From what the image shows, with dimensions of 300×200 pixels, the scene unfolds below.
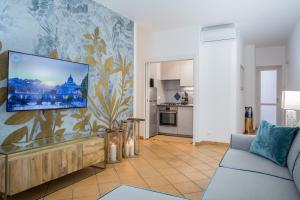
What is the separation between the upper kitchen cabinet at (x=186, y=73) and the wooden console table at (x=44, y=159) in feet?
12.3

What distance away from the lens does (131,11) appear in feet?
13.3

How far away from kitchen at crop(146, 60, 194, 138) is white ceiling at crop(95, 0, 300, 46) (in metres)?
1.40

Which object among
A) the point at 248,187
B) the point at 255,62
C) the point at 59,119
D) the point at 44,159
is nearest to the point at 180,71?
the point at 255,62

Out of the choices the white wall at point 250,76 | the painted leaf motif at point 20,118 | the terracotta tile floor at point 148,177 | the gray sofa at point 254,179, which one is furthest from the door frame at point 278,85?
the painted leaf motif at point 20,118

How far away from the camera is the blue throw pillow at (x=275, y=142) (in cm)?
213

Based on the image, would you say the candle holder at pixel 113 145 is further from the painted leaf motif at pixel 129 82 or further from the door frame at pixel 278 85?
the door frame at pixel 278 85

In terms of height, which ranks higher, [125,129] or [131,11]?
[131,11]

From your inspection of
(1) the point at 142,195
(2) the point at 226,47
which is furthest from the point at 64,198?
(2) the point at 226,47

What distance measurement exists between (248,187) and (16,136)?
2.44 m

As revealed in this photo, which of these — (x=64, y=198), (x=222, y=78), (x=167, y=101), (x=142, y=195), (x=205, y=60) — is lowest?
(x=64, y=198)

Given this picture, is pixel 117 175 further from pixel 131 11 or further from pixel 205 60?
pixel 205 60

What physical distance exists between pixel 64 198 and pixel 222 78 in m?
3.85

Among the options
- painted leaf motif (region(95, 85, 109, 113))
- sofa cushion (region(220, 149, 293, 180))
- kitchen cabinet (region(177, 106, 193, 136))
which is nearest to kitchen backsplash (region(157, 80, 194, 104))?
kitchen cabinet (region(177, 106, 193, 136))

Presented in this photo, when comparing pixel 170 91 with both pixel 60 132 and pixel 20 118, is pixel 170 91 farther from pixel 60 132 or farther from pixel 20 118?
pixel 20 118
